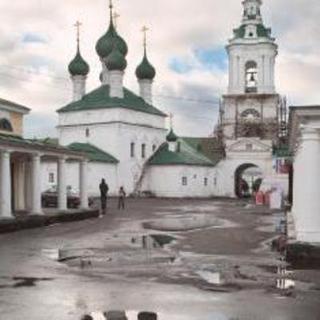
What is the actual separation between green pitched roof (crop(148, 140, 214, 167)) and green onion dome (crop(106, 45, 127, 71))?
914 cm

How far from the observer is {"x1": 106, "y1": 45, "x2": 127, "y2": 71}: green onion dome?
64.9m

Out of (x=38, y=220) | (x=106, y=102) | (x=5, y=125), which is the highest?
(x=106, y=102)

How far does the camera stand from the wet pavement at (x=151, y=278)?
31.3ft

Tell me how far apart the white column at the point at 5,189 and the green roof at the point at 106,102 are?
4040 centimetres

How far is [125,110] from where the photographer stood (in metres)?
65.4

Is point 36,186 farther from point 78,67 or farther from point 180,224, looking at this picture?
point 78,67

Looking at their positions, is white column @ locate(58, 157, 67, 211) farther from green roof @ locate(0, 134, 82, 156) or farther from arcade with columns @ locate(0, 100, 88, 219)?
green roof @ locate(0, 134, 82, 156)

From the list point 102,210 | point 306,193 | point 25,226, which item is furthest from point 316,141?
point 102,210

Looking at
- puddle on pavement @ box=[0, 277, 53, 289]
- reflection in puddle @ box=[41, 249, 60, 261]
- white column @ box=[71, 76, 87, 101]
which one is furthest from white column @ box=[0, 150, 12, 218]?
white column @ box=[71, 76, 87, 101]

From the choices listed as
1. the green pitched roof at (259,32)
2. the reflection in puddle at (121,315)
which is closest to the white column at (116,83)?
the green pitched roof at (259,32)

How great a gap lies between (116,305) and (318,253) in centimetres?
680

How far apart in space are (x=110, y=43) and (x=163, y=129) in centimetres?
1013

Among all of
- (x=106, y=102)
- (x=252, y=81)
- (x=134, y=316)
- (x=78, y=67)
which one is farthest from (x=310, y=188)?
(x=252, y=81)

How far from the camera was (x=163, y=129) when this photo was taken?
234ft
